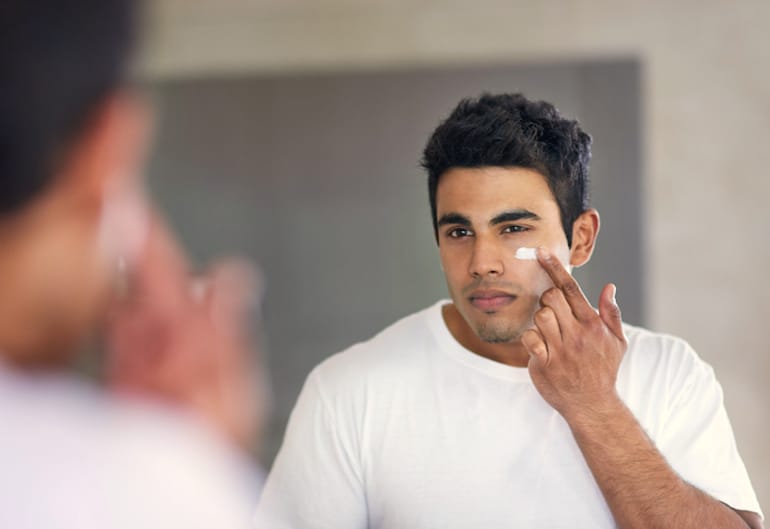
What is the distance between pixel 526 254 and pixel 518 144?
12 cm

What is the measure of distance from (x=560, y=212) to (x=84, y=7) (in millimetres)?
786

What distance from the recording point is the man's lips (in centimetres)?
97

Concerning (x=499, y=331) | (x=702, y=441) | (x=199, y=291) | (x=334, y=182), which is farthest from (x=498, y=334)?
(x=334, y=182)

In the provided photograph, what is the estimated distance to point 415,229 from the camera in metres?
1.88

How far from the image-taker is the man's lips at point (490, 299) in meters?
0.97

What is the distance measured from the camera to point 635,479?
2.93 feet

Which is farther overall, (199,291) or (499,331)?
(499,331)

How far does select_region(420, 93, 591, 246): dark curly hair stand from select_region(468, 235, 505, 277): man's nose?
82 millimetres

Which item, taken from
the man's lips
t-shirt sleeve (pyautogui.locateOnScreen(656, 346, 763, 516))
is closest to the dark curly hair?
the man's lips

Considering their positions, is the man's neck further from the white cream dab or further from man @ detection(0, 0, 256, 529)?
man @ detection(0, 0, 256, 529)

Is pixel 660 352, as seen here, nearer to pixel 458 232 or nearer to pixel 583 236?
pixel 583 236

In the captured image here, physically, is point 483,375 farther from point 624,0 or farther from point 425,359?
point 624,0

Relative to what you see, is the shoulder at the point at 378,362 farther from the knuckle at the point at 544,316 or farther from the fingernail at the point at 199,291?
the fingernail at the point at 199,291

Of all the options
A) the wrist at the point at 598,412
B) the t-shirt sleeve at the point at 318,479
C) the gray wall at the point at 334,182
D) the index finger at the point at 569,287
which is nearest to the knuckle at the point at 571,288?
the index finger at the point at 569,287
